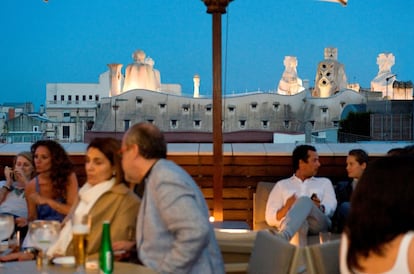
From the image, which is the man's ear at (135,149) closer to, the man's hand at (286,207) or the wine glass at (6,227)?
the wine glass at (6,227)

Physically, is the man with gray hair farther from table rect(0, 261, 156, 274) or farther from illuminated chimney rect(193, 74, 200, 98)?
illuminated chimney rect(193, 74, 200, 98)

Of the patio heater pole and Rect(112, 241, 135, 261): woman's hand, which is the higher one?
the patio heater pole

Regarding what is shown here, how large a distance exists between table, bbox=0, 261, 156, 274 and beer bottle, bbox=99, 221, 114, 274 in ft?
0.51

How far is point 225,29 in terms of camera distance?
25.3 ft

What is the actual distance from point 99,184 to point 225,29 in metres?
4.28

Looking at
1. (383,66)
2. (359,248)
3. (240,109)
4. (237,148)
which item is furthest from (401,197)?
(383,66)

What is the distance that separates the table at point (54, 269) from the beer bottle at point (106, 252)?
156mm

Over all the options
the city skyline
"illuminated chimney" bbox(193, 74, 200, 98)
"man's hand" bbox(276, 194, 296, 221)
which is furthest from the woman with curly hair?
"illuminated chimney" bbox(193, 74, 200, 98)

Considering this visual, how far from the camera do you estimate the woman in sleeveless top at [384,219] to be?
2.21 m

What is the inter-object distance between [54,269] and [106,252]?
1.29 ft

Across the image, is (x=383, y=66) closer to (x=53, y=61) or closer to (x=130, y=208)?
(x=53, y=61)

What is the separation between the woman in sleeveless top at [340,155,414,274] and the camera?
2209mm

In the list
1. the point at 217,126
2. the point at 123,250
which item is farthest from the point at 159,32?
the point at 123,250

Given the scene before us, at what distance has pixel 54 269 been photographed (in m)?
3.25
